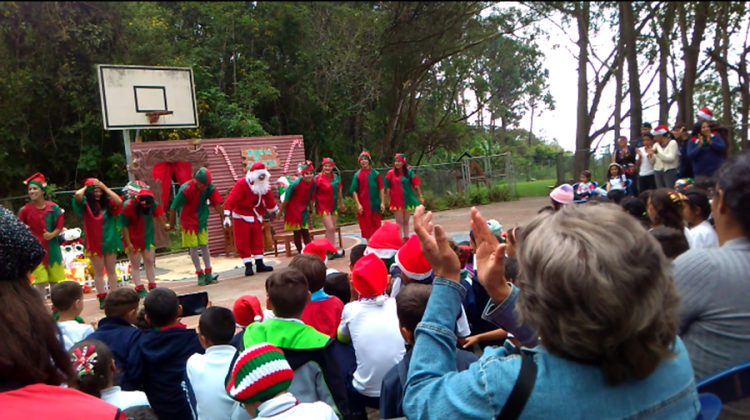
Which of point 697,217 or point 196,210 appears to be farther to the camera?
point 196,210

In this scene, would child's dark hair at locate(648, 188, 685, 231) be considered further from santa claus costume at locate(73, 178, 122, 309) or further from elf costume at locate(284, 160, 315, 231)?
elf costume at locate(284, 160, 315, 231)

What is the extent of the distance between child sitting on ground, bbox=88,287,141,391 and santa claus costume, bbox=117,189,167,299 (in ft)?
15.0

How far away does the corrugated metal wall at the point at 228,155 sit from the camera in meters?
13.6

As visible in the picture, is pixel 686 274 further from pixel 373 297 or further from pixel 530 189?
pixel 530 189

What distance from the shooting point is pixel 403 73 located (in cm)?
2553

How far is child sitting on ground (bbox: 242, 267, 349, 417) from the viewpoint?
2740 mm

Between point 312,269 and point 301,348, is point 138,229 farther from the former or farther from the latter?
point 301,348

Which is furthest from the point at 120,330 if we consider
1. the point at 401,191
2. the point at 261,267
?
the point at 401,191

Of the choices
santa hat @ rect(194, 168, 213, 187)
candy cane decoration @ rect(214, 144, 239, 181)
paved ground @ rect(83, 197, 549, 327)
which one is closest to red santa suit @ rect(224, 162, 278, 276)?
paved ground @ rect(83, 197, 549, 327)

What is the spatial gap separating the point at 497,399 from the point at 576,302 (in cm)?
27

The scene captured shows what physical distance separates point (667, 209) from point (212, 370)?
11.6 ft

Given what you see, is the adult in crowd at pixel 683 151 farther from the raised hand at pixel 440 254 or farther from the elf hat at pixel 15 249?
the elf hat at pixel 15 249

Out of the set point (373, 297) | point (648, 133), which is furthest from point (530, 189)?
point (373, 297)

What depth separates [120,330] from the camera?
11.1 feet
